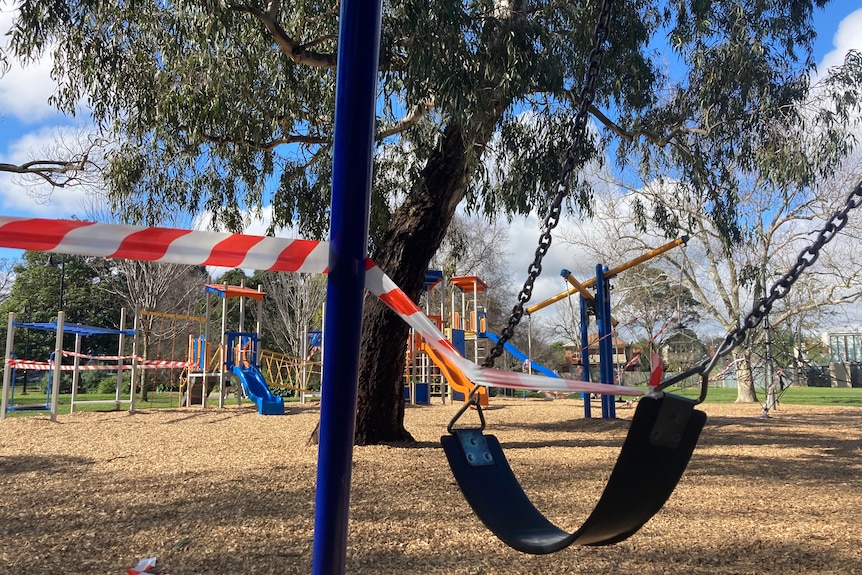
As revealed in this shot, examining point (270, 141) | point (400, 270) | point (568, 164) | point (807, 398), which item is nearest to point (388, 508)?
point (568, 164)

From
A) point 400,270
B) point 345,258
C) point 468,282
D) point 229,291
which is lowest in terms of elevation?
point 345,258

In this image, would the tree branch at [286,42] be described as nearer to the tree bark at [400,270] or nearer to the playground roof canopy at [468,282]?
the tree bark at [400,270]

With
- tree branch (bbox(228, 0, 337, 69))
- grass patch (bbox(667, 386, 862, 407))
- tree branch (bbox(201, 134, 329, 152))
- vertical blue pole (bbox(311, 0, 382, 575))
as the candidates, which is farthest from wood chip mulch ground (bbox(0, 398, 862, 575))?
grass patch (bbox(667, 386, 862, 407))

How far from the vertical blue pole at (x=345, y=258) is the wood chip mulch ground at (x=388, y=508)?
129 centimetres

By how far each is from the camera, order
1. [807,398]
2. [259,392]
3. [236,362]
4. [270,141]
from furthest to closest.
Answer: [807,398]
[236,362]
[259,392]
[270,141]

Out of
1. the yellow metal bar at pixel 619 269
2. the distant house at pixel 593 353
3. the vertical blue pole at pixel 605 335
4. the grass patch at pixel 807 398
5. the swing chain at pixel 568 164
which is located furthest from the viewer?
the grass patch at pixel 807 398

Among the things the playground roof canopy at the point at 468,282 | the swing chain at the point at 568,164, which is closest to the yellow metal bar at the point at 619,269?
the playground roof canopy at the point at 468,282

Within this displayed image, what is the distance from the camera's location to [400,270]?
20.9 ft

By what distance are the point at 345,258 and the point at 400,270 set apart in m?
4.82

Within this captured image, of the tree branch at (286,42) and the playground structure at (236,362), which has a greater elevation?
the tree branch at (286,42)

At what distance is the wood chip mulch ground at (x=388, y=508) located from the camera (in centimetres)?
282

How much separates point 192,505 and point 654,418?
3239 mm

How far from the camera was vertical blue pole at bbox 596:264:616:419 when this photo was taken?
9.13 meters

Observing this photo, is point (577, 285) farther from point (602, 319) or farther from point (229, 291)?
point (229, 291)
